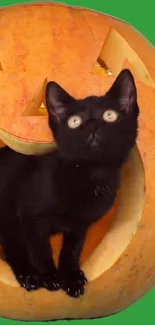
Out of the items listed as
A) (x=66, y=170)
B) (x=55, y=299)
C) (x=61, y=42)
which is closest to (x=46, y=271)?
(x=55, y=299)

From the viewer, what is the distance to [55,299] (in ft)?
10.8

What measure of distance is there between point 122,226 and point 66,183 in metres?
0.34

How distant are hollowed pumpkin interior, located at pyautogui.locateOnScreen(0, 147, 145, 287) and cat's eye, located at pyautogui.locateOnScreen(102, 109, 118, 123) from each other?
0.26m

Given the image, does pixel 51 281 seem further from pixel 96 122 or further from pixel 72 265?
pixel 96 122

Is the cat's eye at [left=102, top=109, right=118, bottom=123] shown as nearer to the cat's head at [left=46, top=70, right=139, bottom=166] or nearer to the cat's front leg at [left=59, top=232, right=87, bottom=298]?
the cat's head at [left=46, top=70, right=139, bottom=166]

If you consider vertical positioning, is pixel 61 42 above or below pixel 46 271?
above

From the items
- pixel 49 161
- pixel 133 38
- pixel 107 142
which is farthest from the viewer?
pixel 133 38

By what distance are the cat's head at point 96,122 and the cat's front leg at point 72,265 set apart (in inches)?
16.1

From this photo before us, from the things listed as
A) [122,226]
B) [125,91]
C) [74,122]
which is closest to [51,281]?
[122,226]

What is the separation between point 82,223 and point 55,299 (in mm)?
300

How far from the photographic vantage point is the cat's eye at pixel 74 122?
2.98 m

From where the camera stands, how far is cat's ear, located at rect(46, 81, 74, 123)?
306 cm

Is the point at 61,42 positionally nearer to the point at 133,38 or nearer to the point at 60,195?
the point at 133,38

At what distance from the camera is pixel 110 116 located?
118 inches
